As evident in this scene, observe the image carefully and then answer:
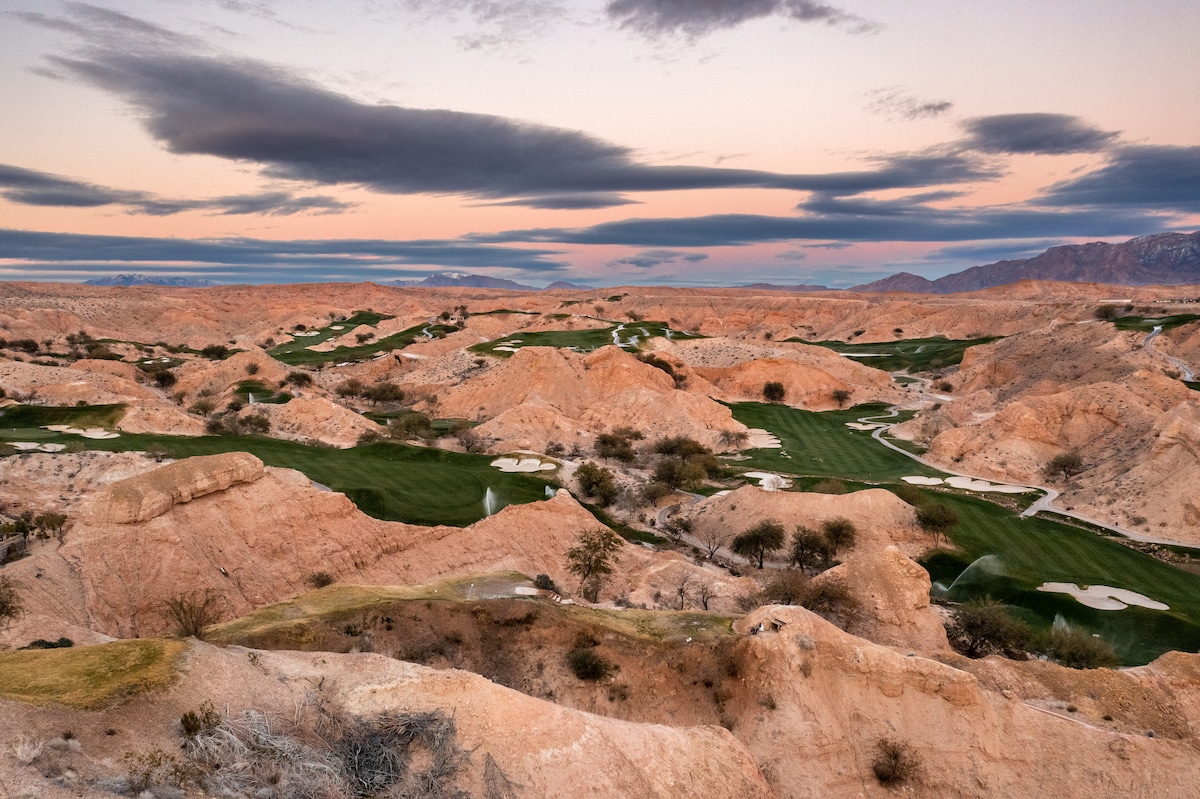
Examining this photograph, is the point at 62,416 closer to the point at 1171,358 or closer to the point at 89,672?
the point at 89,672

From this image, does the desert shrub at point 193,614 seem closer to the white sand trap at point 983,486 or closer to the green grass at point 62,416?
the green grass at point 62,416

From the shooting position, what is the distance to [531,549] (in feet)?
108

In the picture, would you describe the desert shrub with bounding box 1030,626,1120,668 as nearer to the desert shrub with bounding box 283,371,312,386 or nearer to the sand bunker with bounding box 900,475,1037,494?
the sand bunker with bounding box 900,475,1037,494

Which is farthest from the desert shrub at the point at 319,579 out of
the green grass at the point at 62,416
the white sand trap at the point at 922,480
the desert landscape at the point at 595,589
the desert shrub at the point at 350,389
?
the desert shrub at the point at 350,389

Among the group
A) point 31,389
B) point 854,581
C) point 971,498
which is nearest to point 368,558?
point 854,581

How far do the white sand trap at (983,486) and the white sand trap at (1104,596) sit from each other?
15.5 m

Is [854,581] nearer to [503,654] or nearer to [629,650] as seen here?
[629,650]

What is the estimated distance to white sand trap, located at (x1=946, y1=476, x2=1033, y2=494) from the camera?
46188 mm

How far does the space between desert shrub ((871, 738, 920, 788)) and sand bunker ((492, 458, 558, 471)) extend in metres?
32.1

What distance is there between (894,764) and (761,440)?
158ft

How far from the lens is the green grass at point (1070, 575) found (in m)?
27.1

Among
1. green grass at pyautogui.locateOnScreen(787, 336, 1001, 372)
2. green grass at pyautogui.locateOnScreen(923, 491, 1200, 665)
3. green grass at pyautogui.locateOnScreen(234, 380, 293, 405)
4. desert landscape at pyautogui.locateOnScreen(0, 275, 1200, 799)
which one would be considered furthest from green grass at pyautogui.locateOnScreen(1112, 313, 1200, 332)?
green grass at pyautogui.locateOnScreen(234, 380, 293, 405)

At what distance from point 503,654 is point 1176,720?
63.3ft

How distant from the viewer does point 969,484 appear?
47.7m
